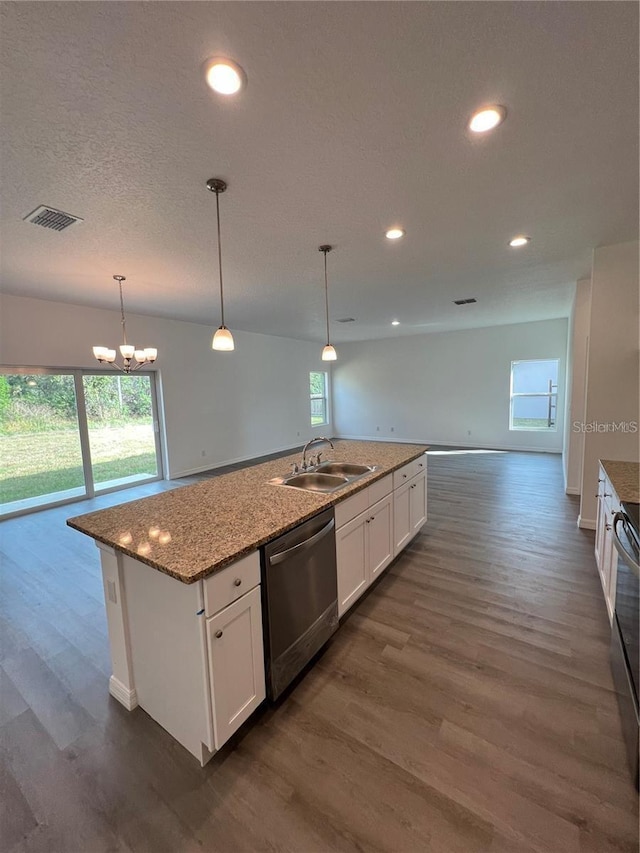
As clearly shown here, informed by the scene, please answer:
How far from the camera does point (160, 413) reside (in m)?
5.87

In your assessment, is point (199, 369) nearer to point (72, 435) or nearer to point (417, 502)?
point (72, 435)

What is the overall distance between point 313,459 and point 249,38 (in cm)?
236

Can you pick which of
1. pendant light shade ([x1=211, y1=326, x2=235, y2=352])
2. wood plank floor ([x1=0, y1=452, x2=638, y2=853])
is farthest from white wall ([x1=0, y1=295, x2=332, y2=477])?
pendant light shade ([x1=211, y1=326, x2=235, y2=352])

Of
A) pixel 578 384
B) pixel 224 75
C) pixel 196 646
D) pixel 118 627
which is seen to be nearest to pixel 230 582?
pixel 196 646

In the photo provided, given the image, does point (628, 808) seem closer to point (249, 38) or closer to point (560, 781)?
point (560, 781)

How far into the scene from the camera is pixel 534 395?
7.26 metres

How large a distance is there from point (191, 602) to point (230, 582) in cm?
16

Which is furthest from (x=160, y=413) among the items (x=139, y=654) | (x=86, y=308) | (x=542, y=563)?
(x=542, y=563)

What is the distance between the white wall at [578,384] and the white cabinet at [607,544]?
192cm

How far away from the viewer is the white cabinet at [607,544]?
2.09 meters

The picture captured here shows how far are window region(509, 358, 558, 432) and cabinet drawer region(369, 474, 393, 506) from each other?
19.9ft

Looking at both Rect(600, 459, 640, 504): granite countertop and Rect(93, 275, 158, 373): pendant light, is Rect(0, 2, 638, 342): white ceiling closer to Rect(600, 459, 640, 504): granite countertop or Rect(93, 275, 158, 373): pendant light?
Rect(93, 275, 158, 373): pendant light

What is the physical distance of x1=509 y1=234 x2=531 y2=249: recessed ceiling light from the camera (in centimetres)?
293

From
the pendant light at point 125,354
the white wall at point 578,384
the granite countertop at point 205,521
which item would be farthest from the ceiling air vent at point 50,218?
the white wall at point 578,384
